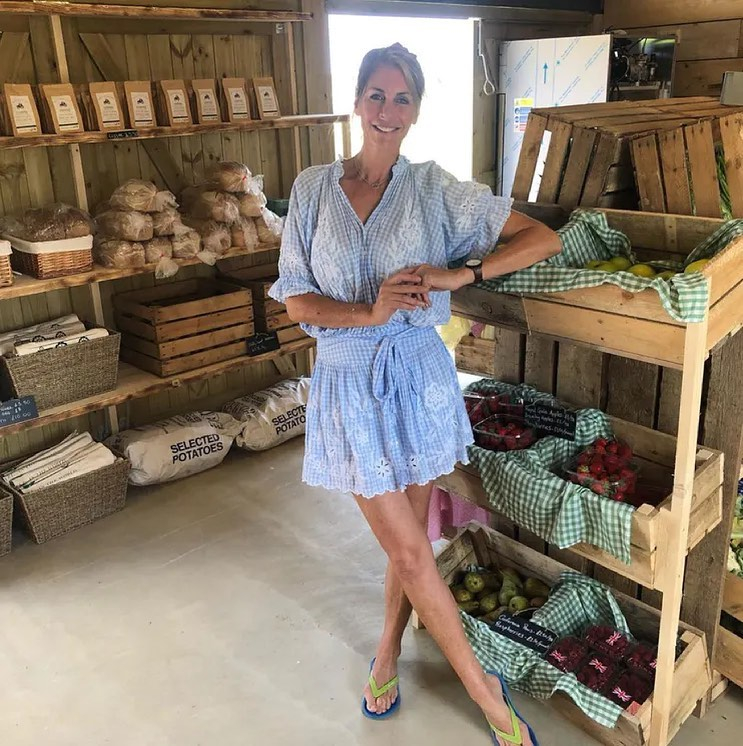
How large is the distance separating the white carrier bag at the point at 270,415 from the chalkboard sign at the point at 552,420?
5.45 feet

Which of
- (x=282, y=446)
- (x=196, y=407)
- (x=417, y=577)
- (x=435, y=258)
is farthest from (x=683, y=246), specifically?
(x=196, y=407)

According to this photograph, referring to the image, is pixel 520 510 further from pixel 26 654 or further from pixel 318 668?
pixel 26 654

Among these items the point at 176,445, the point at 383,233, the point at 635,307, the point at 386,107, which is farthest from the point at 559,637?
the point at 176,445

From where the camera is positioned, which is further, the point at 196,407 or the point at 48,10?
the point at 196,407

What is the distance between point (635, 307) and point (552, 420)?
0.57 m

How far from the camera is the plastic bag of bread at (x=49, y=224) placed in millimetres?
3002

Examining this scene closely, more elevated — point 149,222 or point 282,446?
point 149,222

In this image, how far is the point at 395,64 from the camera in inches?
70.1

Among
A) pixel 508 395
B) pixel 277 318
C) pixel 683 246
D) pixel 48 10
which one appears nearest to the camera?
pixel 683 246

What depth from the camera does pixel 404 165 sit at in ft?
6.18

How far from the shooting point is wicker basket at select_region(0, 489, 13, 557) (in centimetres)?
300

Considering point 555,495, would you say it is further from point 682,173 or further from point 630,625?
point 682,173

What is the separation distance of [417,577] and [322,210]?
92 cm

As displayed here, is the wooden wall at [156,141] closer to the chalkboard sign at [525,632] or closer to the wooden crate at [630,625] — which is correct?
the wooden crate at [630,625]
